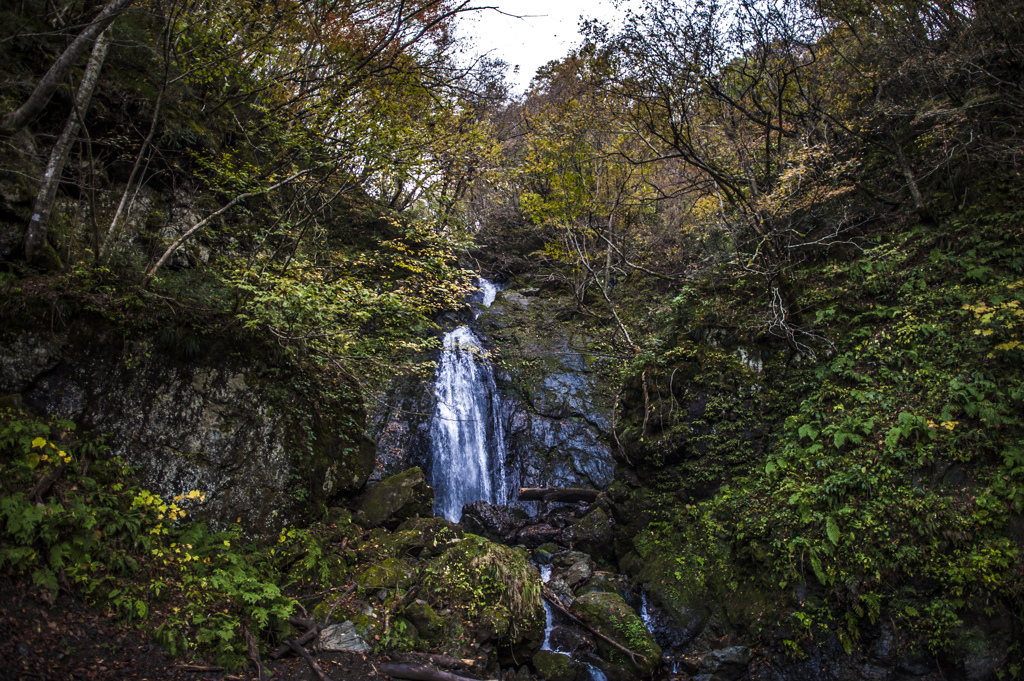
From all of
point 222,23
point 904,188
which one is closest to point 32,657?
point 222,23

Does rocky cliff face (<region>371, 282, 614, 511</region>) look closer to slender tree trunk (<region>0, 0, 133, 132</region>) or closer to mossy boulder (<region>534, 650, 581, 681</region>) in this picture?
mossy boulder (<region>534, 650, 581, 681</region>)

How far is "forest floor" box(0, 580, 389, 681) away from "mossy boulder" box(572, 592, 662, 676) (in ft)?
15.1

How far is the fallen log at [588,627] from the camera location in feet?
21.5

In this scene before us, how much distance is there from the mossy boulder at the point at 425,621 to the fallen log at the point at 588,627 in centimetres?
262

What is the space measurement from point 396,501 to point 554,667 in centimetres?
347

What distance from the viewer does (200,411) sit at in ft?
19.0

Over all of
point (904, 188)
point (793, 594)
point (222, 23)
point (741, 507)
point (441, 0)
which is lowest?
point (793, 594)

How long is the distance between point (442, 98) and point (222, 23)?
3.76 meters

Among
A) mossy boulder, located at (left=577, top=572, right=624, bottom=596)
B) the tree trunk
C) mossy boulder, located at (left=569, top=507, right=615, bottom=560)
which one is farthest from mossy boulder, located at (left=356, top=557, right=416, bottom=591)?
the tree trunk

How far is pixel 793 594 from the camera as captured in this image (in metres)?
6.11

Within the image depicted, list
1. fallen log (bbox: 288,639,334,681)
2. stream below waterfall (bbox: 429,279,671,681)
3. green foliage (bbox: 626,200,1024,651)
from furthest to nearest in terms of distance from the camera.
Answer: stream below waterfall (bbox: 429,279,671,681) < green foliage (bbox: 626,200,1024,651) < fallen log (bbox: 288,639,334,681)

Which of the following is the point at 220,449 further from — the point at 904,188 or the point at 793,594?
the point at 904,188

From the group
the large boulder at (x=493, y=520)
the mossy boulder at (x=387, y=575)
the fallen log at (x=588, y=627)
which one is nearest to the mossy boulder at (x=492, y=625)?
the mossy boulder at (x=387, y=575)

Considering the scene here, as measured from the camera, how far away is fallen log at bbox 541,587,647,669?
21.5 feet
